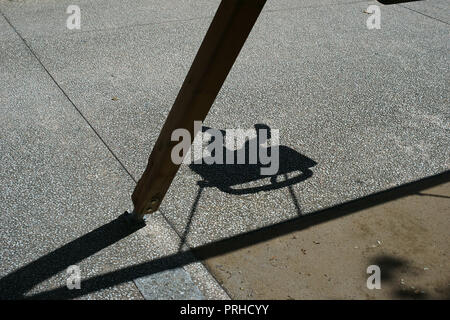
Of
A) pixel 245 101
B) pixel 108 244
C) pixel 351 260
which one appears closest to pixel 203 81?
pixel 108 244

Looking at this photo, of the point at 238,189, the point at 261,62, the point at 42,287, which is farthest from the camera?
the point at 261,62

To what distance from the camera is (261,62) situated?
22.5 feet

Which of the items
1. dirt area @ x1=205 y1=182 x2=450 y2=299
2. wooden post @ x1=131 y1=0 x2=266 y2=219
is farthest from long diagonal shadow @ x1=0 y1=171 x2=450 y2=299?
wooden post @ x1=131 y1=0 x2=266 y2=219

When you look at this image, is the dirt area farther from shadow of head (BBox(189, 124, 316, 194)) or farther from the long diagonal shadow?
shadow of head (BBox(189, 124, 316, 194))

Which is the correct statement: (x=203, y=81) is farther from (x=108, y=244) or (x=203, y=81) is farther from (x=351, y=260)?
(x=351, y=260)

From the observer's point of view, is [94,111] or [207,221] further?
[94,111]

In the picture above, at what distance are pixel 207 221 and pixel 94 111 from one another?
1.97m

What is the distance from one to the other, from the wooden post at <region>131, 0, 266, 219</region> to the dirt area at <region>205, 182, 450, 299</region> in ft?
2.26

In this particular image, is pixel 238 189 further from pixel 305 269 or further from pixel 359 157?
pixel 359 157

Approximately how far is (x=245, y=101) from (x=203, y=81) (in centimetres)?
282

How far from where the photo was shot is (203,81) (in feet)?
10.1

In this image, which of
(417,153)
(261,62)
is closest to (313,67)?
(261,62)

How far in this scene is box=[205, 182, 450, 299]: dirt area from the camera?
360 cm

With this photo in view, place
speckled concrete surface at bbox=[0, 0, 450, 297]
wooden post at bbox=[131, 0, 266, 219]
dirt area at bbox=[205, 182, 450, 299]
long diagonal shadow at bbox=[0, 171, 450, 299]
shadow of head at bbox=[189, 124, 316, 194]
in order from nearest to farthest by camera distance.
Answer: wooden post at bbox=[131, 0, 266, 219] < long diagonal shadow at bbox=[0, 171, 450, 299] < dirt area at bbox=[205, 182, 450, 299] < speckled concrete surface at bbox=[0, 0, 450, 297] < shadow of head at bbox=[189, 124, 316, 194]
